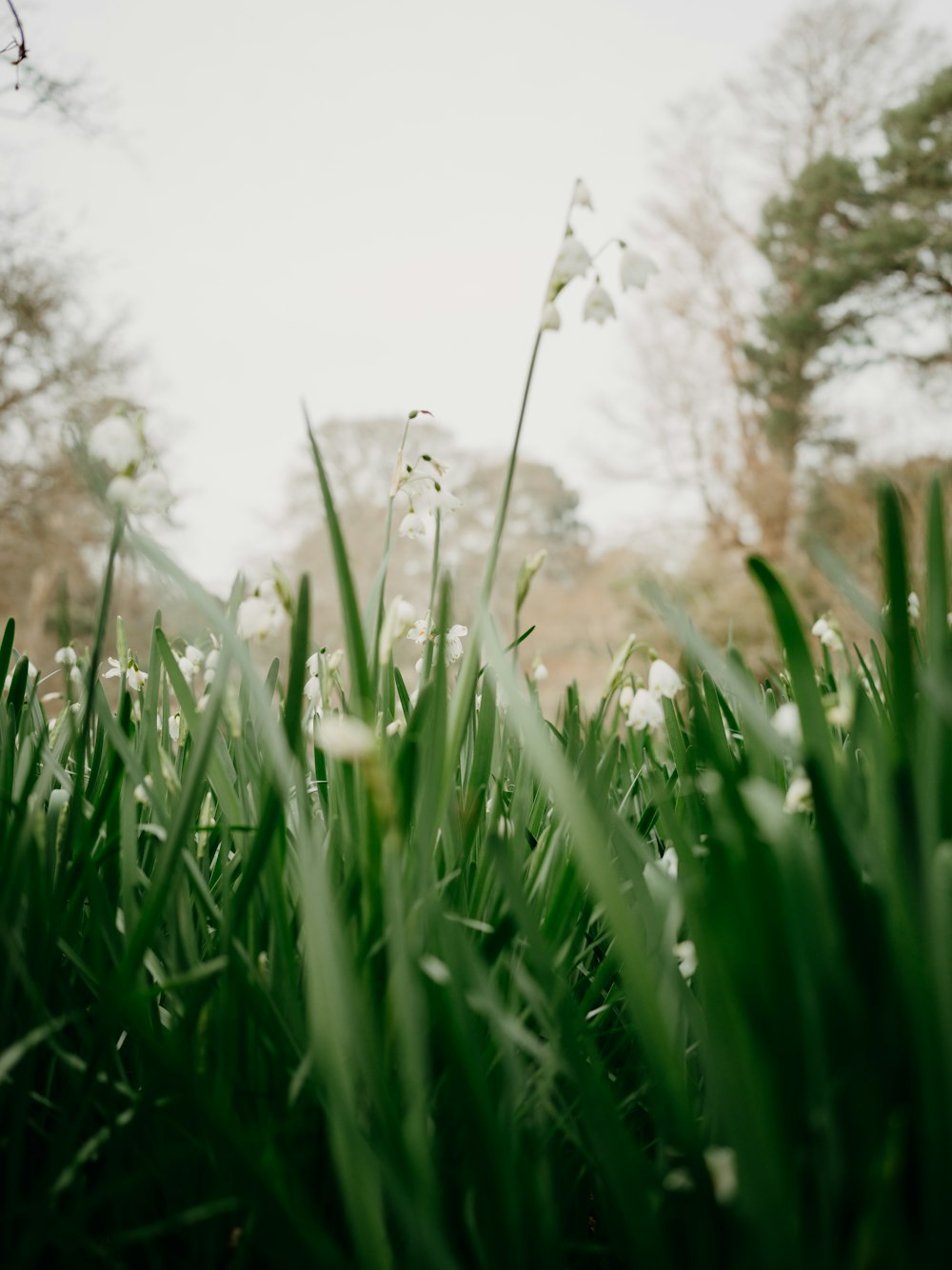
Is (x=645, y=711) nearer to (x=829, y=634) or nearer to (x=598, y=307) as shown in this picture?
(x=598, y=307)

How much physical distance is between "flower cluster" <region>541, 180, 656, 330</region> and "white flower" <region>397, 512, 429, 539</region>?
0.42 meters

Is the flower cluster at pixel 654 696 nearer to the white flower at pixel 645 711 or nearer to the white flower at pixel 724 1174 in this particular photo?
the white flower at pixel 645 711

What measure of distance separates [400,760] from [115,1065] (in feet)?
1.39

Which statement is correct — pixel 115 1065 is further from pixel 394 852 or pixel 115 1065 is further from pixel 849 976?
pixel 849 976

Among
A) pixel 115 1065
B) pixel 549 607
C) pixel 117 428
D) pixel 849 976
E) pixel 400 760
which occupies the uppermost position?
pixel 549 607

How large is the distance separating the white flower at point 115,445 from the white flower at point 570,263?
20.7 inches

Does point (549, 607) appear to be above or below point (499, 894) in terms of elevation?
above

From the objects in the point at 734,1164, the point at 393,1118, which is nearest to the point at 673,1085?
the point at 734,1164

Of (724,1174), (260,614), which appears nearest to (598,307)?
(260,614)

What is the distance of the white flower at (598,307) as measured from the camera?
3.72 feet

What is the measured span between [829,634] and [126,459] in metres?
2.26

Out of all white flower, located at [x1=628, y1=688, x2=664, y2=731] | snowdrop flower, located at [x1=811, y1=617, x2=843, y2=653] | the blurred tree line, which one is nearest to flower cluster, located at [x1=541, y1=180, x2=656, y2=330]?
white flower, located at [x1=628, y1=688, x2=664, y2=731]

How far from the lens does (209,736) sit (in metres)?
0.70

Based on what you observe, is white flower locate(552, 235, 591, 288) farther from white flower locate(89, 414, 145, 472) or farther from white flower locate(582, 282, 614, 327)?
white flower locate(89, 414, 145, 472)
